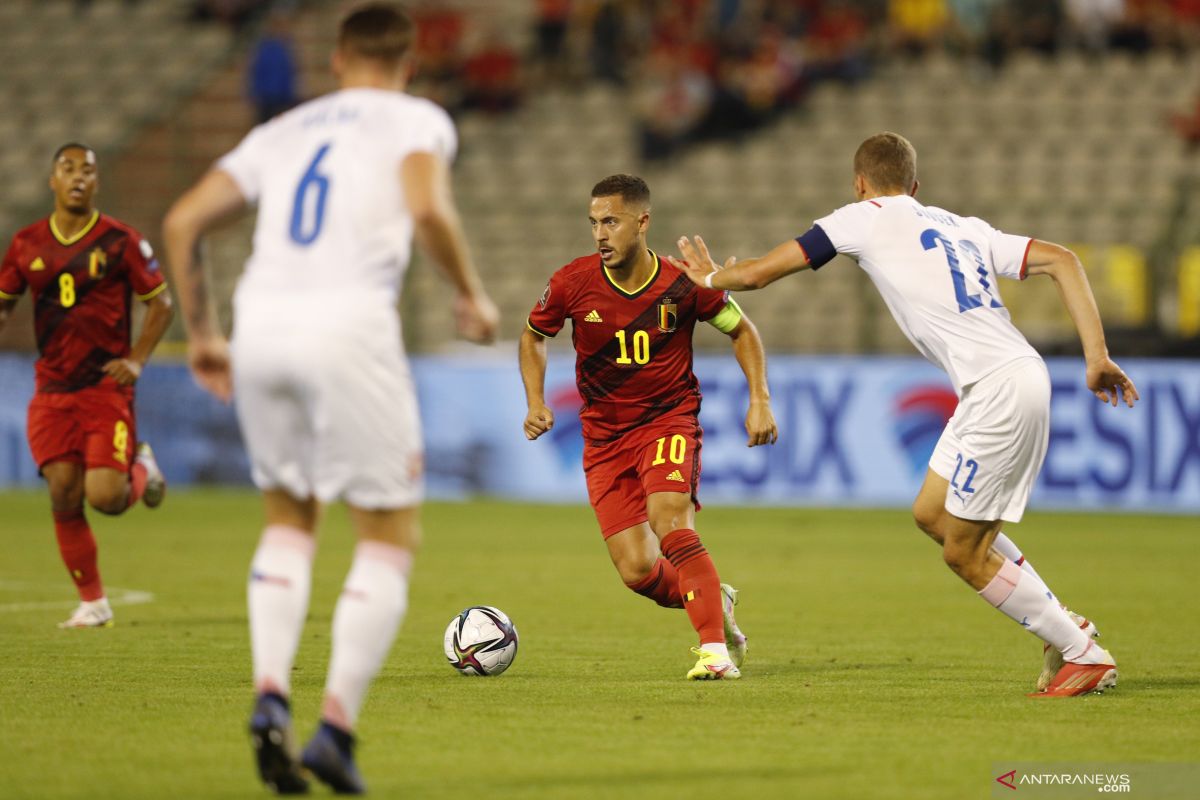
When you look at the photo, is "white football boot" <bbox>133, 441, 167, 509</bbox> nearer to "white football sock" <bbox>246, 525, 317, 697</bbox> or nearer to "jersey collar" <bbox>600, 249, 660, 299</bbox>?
"jersey collar" <bbox>600, 249, 660, 299</bbox>

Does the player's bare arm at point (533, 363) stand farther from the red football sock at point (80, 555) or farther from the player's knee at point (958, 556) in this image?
the red football sock at point (80, 555)

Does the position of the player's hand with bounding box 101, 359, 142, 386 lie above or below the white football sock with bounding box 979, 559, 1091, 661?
above

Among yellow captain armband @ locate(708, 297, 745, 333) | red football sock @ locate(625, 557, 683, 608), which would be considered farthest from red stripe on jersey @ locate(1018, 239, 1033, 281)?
red football sock @ locate(625, 557, 683, 608)

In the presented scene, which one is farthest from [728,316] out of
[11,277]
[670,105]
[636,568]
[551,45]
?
[551,45]

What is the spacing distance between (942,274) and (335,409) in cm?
305

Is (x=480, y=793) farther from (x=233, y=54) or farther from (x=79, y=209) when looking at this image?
(x=233, y=54)

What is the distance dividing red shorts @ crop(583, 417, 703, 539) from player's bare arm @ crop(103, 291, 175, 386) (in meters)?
2.80

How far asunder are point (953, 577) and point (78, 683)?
7194 mm

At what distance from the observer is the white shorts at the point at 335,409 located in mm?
5301

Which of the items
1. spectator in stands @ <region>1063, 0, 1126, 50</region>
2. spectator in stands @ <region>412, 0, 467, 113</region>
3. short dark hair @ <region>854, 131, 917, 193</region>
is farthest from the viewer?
spectator in stands @ <region>412, 0, 467, 113</region>

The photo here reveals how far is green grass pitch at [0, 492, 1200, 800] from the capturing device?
→ 5648mm

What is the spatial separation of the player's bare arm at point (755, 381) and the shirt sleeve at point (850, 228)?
922 mm

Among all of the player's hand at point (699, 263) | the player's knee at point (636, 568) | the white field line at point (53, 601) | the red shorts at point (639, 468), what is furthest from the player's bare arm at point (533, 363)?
the white field line at point (53, 601)

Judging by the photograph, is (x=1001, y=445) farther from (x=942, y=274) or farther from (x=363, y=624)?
(x=363, y=624)
